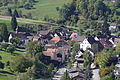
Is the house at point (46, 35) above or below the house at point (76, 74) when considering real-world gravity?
below

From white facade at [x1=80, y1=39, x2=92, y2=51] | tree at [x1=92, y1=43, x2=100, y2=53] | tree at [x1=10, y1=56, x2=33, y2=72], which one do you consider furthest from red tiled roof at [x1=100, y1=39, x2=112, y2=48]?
→ tree at [x1=10, y1=56, x2=33, y2=72]

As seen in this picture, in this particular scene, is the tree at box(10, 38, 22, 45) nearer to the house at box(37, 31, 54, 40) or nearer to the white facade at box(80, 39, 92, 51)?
A: the house at box(37, 31, 54, 40)

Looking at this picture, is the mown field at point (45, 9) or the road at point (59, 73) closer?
the road at point (59, 73)

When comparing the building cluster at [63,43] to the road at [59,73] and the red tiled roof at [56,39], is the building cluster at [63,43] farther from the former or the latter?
the road at [59,73]

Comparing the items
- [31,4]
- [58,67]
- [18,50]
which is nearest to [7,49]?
[18,50]

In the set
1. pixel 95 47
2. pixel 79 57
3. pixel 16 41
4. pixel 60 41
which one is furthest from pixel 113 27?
pixel 79 57

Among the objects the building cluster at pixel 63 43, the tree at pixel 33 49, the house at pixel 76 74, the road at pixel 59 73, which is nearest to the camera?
the house at pixel 76 74

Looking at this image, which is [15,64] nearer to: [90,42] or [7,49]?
[7,49]

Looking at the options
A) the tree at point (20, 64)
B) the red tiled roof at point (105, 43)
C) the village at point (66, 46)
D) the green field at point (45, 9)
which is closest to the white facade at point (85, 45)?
the village at point (66, 46)
